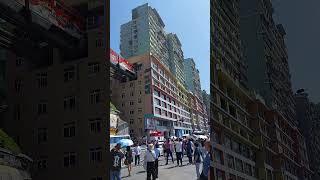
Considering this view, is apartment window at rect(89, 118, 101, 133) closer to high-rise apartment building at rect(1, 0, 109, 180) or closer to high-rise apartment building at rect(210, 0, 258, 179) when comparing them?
high-rise apartment building at rect(1, 0, 109, 180)

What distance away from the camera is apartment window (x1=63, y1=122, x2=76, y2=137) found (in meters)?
0.67

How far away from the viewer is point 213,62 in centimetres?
91

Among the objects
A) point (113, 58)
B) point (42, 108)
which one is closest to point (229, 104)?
point (113, 58)

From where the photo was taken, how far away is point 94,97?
0.70m

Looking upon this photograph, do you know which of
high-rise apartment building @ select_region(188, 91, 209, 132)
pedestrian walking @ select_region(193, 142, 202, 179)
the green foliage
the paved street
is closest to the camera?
the green foliage

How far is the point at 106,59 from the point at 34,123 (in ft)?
0.64

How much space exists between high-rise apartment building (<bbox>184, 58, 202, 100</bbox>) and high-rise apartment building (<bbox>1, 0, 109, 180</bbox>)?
25cm

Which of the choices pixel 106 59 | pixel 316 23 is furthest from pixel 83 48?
pixel 316 23

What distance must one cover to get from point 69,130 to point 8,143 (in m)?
0.12

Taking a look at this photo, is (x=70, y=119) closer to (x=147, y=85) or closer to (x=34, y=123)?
(x=34, y=123)

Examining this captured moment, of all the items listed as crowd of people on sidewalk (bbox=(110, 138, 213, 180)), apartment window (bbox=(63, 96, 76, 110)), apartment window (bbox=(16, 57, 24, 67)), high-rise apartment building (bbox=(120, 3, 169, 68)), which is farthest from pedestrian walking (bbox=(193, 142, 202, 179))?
apartment window (bbox=(16, 57, 24, 67))

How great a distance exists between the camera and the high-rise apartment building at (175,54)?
883 mm

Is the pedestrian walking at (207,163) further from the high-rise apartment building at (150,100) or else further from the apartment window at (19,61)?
the apartment window at (19,61)

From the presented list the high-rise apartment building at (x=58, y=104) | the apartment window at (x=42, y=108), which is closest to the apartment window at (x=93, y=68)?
the high-rise apartment building at (x=58, y=104)
